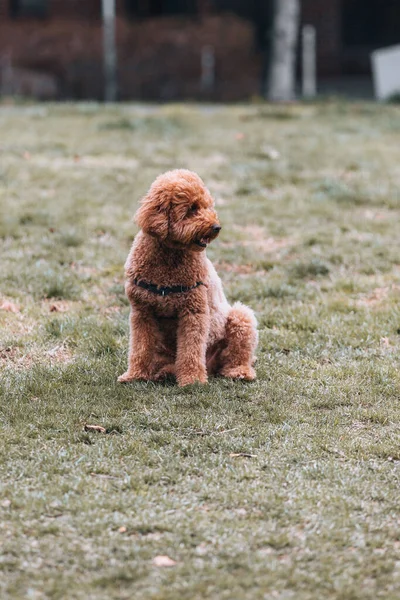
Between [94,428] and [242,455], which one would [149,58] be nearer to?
[94,428]

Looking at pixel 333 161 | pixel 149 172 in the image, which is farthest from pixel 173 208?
pixel 333 161

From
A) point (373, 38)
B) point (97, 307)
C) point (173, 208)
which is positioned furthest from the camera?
point (373, 38)

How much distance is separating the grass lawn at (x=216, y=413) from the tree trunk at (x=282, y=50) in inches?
327

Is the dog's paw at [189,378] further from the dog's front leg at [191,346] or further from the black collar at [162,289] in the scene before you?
the black collar at [162,289]

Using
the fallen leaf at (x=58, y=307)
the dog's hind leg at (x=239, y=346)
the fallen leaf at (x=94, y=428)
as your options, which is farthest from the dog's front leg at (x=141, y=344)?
the fallen leaf at (x=58, y=307)

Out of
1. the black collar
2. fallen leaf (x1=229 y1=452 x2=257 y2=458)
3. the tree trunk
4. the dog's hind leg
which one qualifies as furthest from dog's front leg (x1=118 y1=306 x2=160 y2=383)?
the tree trunk

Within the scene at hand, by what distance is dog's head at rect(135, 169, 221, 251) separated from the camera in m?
4.84

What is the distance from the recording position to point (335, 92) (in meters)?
21.9

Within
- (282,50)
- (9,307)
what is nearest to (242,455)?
(9,307)

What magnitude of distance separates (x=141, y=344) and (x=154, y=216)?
76 centimetres

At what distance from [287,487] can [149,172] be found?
22.3ft

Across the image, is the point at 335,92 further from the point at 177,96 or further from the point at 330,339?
the point at 330,339

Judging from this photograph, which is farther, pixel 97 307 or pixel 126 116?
pixel 126 116

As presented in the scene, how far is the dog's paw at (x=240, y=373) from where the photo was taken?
5379 millimetres
